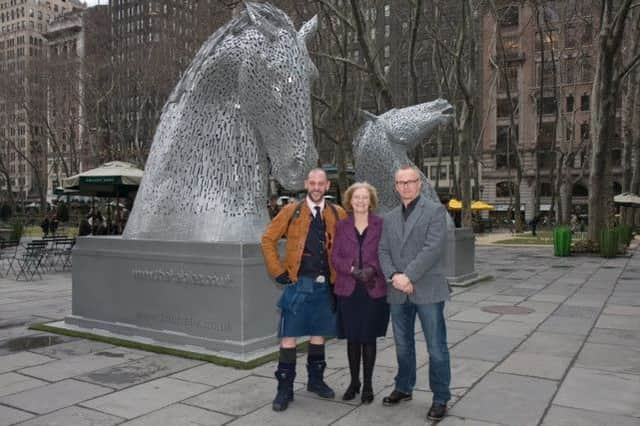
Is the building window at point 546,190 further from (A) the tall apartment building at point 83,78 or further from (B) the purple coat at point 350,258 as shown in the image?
(B) the purple coat at point 350,258

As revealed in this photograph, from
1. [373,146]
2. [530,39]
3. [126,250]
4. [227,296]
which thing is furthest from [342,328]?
[530,39]

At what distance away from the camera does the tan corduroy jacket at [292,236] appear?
4.00 m

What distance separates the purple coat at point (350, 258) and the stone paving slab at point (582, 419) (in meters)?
1.35

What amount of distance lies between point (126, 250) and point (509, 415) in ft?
13.1

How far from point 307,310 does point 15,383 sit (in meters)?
2.40

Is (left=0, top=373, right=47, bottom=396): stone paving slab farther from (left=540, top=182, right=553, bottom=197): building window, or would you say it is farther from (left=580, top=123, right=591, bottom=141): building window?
(left=540, top=182, right=553, bottom=197): building window

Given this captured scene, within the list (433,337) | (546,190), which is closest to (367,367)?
(433,337)

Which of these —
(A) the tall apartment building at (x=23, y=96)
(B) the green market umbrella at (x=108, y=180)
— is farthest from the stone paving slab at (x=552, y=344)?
(A) the tall apartment building at (x=23, y=96)

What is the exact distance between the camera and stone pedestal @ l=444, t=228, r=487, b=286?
10352 mm

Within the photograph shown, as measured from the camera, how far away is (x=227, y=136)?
561cm

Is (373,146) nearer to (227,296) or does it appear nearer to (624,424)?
(227,296)

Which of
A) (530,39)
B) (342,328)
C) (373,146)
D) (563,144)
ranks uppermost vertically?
(530,39)

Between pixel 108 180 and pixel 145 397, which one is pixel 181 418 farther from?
pixel 108 180

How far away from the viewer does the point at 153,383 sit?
4.46m
